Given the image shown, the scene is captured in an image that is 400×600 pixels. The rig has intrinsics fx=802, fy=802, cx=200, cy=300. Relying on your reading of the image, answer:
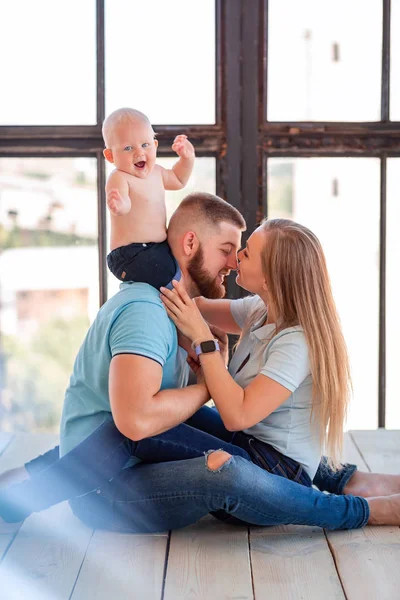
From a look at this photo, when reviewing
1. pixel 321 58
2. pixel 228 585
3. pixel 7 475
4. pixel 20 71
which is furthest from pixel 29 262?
pixel 228 585

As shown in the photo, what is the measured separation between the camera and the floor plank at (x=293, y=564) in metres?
1.91

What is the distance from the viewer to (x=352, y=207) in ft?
10.4

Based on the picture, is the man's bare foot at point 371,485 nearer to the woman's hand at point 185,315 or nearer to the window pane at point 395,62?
the woman's hand at point 185,315

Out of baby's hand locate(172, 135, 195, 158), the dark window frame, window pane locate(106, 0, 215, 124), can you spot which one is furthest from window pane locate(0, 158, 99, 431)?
baby's hand locate(172, 135, 195, 158)

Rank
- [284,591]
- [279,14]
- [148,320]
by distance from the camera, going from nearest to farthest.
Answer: [284,591], [148,320], [279,14]

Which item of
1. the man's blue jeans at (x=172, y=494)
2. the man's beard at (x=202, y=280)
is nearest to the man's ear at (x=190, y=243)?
the man's beard at (x=202, y=280)

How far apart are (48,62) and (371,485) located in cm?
194

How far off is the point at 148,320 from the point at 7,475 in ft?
2.51

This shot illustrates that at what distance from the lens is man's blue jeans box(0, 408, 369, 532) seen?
2123mm

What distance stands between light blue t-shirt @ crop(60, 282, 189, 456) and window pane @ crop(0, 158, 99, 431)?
35.3 inches

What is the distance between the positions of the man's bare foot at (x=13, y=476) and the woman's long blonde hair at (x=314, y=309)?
0.91 m

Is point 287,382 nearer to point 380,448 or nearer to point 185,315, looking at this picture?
point 185,315

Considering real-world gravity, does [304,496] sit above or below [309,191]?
below

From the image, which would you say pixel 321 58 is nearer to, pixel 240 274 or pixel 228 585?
pixel 240 274
